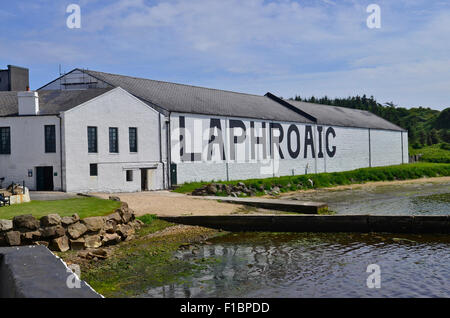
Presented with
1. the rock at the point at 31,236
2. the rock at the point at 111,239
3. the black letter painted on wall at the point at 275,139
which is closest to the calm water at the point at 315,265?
the rock at the point at 111,239

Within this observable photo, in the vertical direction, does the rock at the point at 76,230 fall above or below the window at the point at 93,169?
below

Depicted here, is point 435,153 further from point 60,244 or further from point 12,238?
point 12,238

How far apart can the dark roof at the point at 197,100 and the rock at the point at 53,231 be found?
822 inches

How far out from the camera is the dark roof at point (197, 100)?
3916cm

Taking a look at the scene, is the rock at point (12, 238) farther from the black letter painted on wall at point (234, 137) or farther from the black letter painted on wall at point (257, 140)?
the black letter painted on wall at point (257, 140)

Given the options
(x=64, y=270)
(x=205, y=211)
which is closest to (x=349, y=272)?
(x=64, y=270)

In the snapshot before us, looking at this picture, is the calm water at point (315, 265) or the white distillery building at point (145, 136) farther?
the white distillery building at point (145, 136)

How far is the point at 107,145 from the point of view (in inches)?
1271

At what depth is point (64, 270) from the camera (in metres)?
5.75

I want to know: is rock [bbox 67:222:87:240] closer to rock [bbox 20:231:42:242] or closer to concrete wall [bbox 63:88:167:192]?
rock [bbox 20:231:42:242]

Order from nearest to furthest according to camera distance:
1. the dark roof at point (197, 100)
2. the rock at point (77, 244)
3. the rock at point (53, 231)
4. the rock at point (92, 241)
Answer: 1. the rock at point (53, 231)
2. the rock at point (77, 244)
3. the rock at point (92, 241)
4. the dark roof at point (197, 100)

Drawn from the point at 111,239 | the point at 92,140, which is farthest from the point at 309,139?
the point at 111,239

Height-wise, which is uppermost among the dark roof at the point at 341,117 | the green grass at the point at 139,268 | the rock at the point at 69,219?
the dark roof at the point at 341,117
